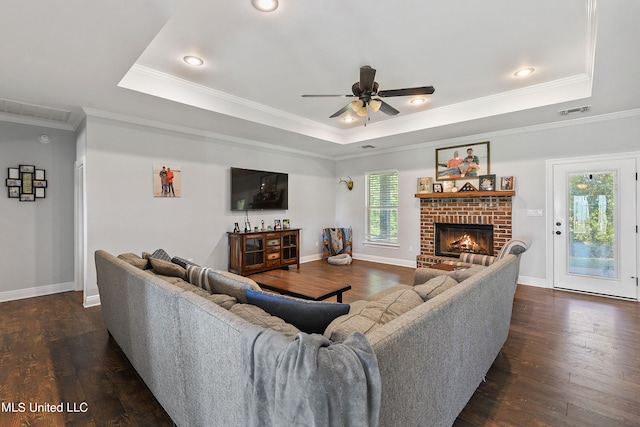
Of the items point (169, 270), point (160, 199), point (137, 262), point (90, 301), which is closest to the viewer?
point (169, 270)

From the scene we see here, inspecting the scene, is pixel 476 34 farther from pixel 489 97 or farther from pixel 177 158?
pixel 177 158

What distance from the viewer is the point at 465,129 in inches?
188

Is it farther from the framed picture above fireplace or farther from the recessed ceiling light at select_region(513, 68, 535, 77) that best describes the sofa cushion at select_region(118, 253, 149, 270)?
the framed picture above fireplace

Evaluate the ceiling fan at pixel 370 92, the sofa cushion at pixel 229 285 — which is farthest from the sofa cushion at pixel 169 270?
the ceiling fan at pixel 370 92

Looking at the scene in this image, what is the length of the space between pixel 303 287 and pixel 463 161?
391 cm

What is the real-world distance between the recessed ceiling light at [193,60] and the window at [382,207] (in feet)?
14.2

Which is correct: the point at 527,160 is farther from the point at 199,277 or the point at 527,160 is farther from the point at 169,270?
the point at 169,270

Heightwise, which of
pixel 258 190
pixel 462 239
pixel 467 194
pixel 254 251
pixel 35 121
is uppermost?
pixel 35 121

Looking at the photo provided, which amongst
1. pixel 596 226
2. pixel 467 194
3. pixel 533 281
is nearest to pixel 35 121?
pixel 467 194

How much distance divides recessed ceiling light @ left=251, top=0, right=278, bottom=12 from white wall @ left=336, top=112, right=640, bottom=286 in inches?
164

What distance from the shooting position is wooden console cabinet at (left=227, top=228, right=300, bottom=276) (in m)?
4.99

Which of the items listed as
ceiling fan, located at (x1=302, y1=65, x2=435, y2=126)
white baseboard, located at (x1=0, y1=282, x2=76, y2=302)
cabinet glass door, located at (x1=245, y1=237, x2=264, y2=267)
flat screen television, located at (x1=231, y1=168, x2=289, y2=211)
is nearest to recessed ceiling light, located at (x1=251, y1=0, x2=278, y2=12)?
ceiling fan, located at (x1=302, y1=65, x2=435, y2=126)

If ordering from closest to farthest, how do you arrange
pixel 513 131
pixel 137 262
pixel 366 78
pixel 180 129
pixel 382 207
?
pixel 137 262, pixel 366 78, pixel 180 129, pixel 513 131, pixel 382 207

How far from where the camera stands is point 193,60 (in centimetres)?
305
